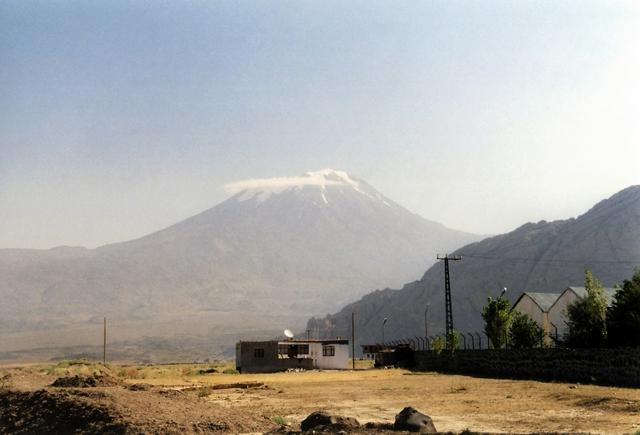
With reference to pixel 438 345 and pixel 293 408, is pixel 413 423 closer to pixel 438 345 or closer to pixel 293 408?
pixel 293 408

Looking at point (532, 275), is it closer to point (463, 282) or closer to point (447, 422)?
point (463, 282)

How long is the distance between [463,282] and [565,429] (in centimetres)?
18055

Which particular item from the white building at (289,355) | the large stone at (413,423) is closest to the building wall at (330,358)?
the white building at (289,355)

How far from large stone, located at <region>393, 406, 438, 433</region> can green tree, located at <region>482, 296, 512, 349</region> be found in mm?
42048

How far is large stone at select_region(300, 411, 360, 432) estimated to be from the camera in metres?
18.2

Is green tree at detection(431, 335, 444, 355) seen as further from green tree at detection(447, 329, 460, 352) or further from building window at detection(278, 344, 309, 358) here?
building window at detection(278, 344, 309, 358)

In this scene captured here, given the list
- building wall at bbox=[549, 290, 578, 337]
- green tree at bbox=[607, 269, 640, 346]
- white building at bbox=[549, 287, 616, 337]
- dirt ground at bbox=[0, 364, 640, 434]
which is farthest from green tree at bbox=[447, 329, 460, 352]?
dirt ground at bbox=[0, 364, 640, 434]

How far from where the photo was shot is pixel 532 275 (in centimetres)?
17725

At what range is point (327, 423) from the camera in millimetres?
18578

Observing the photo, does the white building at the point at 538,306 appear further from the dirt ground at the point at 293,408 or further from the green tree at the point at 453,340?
the dirt ground at the point at 293,408

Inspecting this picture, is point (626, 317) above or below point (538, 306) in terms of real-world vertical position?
below

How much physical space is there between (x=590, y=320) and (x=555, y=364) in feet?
14.3

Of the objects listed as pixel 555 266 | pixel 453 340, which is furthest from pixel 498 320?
pixel 555 266

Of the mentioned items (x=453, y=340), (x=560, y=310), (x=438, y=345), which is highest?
→ (x=560, y=310)
